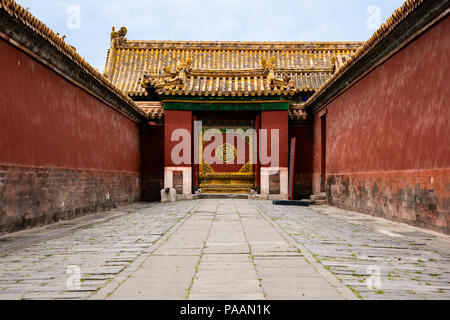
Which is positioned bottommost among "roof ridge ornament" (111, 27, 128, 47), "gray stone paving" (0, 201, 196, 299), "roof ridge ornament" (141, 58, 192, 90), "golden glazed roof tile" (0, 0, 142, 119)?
"gray stone paving" (0, 201, 196, 299)

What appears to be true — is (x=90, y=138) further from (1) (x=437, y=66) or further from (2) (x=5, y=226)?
(1) (x=437, y=66)

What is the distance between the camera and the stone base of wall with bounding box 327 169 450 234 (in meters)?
5.98

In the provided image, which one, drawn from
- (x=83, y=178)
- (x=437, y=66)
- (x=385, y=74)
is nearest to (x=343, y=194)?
(x=385, y=74)

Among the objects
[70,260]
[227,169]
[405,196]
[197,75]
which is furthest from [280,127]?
[70,260]

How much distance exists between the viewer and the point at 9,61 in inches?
241

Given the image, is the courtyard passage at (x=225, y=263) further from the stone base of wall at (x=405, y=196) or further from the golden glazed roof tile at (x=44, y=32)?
the golden glazed roof tile at (x=44, y=32)

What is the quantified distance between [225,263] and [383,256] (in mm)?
1721

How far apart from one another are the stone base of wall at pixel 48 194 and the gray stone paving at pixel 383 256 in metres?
4.12

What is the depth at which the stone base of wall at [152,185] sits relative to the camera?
15.4 meters

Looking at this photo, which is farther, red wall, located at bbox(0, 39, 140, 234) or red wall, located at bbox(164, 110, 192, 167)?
red wall, located at bbox(164, 110, 192, 167)

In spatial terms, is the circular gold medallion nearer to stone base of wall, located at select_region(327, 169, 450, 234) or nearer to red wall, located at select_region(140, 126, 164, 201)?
red wall, located at select_region(140, 126, 164, 201)

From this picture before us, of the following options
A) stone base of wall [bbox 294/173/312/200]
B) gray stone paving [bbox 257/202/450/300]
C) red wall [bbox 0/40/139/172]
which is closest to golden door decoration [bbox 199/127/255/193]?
stone base of wall [bbox 294/173/312/200]

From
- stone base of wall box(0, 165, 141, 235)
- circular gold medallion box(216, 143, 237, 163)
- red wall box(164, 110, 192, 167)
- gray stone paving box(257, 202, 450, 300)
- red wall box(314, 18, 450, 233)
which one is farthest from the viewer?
circular gold medallion box(216, 143, 237, 163)

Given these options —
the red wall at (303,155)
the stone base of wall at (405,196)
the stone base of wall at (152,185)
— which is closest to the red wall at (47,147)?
the stone base of wall at (152,185)
